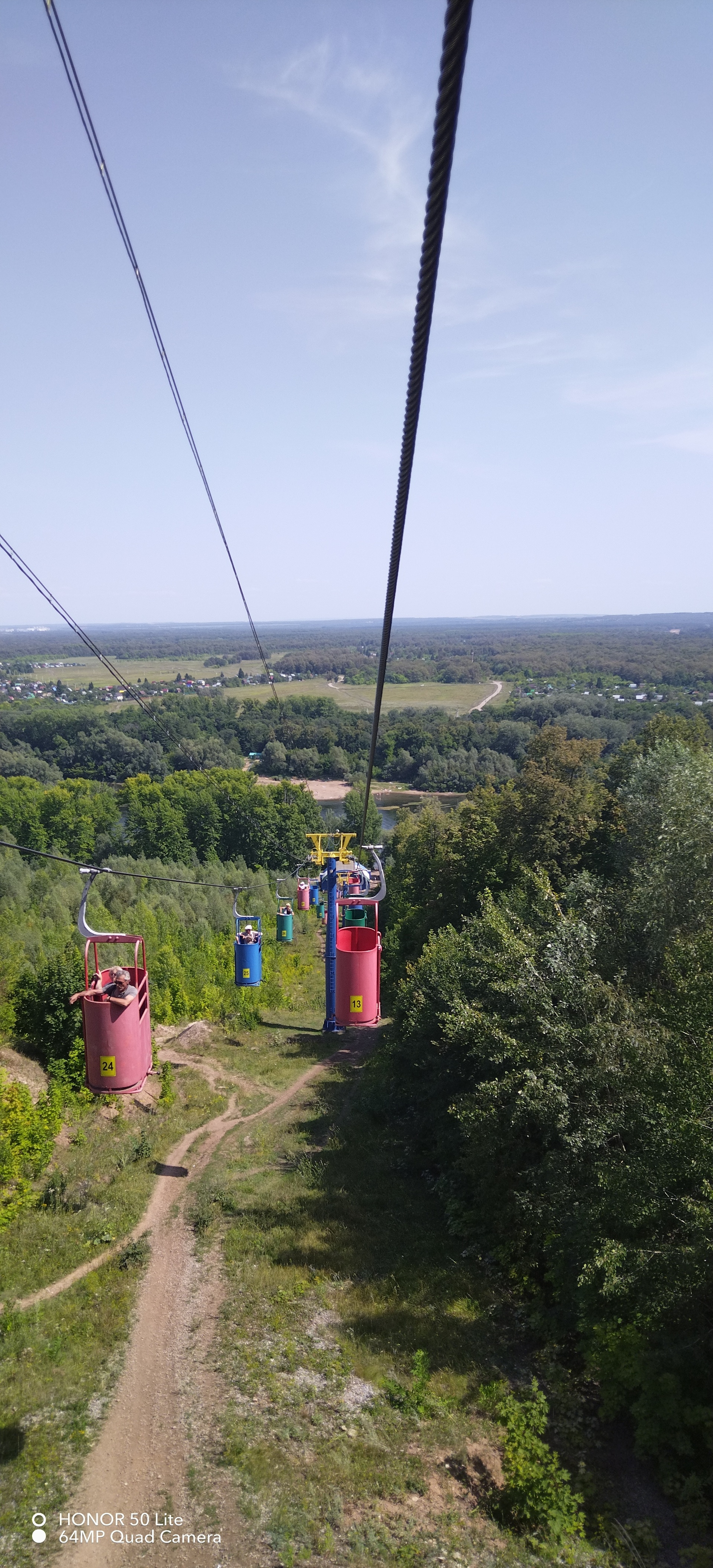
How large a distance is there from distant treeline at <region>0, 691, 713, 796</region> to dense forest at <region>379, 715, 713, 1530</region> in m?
71.6

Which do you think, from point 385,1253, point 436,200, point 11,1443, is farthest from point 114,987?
point 385,1253

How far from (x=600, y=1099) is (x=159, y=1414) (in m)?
10.0

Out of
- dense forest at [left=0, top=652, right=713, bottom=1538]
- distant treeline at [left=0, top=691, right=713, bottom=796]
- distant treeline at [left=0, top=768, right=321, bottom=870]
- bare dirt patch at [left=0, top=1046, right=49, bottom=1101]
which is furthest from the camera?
distant treeline at [left=0, top=691, right=713, bottom=796]

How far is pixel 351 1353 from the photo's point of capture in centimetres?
1443

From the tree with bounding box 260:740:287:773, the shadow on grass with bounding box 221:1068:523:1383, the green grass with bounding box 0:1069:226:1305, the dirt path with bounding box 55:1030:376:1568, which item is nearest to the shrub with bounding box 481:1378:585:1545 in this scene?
the shadow on grass with bounding box 221:1068:523:1383

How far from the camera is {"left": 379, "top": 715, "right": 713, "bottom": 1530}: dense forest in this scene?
12258 millimetres

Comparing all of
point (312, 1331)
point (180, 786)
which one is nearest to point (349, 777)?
point (180, 786)

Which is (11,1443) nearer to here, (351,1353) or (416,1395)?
(351,1353)

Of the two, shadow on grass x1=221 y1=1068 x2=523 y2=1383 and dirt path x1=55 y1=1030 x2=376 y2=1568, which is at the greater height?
dirt path x1=55 y1=1030 x2=376 y2=1568

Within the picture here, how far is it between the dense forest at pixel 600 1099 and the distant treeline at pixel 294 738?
71575 millimetres

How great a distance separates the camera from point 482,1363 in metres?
14.2

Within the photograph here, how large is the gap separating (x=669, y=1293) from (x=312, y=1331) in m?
7.11

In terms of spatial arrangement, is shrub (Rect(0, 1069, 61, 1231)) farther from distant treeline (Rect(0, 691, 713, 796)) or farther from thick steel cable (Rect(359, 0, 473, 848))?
distant treeline (Rect(0, 691, 713, 796))

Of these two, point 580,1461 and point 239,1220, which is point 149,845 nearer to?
point 239,1220
